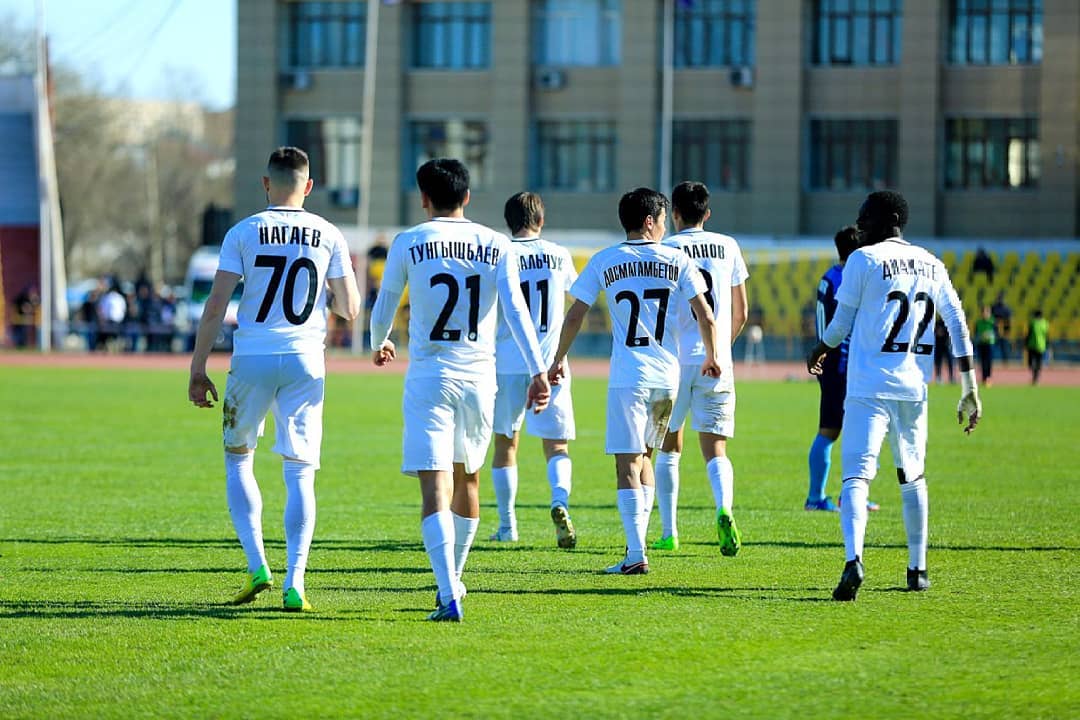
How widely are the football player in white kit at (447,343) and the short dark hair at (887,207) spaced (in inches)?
91.5

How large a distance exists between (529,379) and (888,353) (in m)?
3.29

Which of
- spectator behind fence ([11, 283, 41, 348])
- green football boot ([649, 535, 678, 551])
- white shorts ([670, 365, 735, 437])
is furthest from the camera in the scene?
spectator behind fence ([11, 283, 41, 348])

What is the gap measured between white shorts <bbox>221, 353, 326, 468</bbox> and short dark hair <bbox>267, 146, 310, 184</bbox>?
37.7 inches

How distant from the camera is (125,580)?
1038 centimetres

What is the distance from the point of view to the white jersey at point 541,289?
1212cm

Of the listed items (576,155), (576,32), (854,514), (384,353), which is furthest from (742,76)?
(384,353)

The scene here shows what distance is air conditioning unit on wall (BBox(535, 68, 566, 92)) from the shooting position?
6122 cm

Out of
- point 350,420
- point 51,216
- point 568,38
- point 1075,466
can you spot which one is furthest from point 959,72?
point 1075,466

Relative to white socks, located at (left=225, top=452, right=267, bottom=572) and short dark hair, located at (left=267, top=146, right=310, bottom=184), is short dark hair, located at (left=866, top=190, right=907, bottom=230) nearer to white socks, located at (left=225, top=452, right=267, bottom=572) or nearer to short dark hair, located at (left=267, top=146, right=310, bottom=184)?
short dark hair, located at (left=267, top=146, right=310, bottom=184)

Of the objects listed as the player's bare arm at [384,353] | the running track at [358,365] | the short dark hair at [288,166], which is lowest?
the running track at [358,365]

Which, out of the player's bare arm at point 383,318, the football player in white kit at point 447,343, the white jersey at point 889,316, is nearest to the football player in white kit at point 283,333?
the player's bare arm at point 383,318

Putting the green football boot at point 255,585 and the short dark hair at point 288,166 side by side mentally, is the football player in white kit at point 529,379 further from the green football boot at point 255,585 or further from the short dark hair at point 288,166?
the green football boot at point 255,585

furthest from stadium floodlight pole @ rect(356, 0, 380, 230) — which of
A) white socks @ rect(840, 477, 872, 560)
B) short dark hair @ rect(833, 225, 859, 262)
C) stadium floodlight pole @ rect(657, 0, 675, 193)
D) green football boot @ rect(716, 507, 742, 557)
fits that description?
white socks @ rect(840, 477, 872, 560)

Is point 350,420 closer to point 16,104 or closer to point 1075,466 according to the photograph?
point 1075,466
